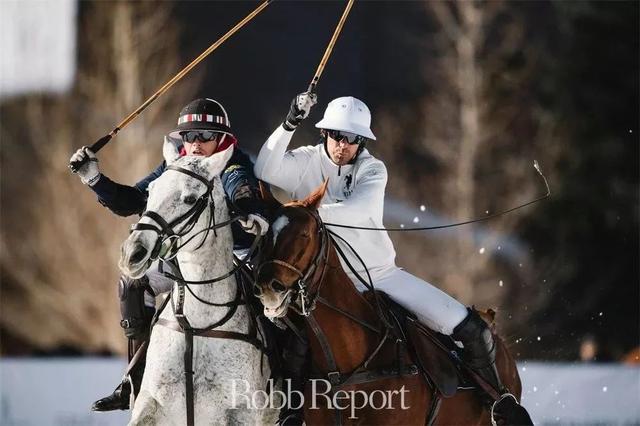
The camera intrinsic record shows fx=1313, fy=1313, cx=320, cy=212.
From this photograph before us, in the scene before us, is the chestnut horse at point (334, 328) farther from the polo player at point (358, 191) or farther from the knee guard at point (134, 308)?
the knee guard at point (134, 308)

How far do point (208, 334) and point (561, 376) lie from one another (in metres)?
5.98

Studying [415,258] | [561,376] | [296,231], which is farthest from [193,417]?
[415,258]

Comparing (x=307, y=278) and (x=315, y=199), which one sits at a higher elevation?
(x=315, y=199)

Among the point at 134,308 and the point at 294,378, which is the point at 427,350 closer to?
the point at 294,378

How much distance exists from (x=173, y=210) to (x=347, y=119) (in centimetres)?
141

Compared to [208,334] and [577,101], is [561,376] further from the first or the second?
[577,101]

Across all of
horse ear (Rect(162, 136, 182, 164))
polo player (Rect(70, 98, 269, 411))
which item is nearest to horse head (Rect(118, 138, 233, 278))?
horse ear (Rect(162, 136, 182, 164))

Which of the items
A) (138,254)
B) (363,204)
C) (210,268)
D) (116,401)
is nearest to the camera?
(138,254)

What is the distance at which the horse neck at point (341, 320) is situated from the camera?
6410 millimetres

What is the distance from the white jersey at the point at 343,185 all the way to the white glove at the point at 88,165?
0.88m

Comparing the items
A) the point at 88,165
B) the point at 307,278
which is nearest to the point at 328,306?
the point at 307,278

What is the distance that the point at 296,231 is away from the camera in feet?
19.7

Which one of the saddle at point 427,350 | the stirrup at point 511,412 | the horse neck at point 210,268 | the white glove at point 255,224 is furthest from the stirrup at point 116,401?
the stirrup at point 511,412

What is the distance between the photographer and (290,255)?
5961mm
